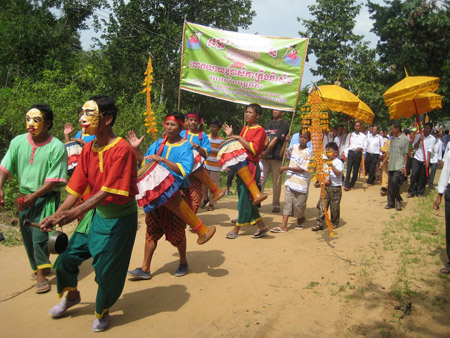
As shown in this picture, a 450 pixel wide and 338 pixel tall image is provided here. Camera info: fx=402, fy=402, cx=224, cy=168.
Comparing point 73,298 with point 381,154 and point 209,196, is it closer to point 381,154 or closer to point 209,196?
point 209,196

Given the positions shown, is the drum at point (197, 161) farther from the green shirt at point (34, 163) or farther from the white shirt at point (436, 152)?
the white shirt at point (436, 152)

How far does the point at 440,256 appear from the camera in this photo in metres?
5.73

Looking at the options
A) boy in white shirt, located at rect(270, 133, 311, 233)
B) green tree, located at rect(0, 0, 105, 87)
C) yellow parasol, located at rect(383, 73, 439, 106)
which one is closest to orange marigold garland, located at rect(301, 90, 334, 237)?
boy in white shirt, located at rect(270, 133, 311, 233)

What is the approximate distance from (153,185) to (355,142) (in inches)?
353

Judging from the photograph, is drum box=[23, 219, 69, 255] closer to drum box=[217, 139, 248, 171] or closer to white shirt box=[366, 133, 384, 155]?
drum box=[217, 139, 248, 171]

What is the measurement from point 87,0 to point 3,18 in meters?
5.79

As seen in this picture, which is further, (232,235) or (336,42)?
(336,42)

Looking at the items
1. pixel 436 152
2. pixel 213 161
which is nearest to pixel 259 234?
pixel 213 161

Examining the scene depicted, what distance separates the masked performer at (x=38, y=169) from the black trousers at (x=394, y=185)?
7.23 metres

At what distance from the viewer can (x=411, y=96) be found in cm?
948

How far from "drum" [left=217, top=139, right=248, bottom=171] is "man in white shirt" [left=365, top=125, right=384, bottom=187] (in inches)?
289

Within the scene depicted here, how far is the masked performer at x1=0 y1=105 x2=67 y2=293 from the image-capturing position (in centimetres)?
441

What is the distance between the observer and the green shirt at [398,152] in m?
9.18

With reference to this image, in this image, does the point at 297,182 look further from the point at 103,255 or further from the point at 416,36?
the point at 416,36
